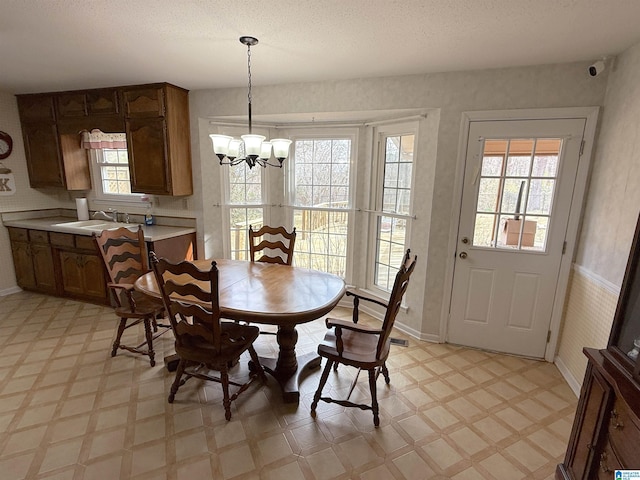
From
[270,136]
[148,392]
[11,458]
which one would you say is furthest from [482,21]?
[11,458]

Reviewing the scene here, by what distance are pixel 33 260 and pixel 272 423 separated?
12.1 ft

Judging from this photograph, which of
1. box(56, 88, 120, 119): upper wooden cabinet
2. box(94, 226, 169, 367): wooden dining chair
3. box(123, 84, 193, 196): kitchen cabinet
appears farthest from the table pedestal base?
box(56, 88, 120, 119): upper wooden cabinet

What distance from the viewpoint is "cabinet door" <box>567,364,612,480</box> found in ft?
4.28

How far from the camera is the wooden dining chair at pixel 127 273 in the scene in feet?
8.09

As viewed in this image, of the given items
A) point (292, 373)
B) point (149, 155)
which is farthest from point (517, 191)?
point (149, 155)

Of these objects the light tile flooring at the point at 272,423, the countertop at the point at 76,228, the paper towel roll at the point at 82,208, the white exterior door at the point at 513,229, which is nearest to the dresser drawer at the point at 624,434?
the light tile flooring at the point at 272,423

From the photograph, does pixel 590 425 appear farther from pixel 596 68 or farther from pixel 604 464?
pixel 596 68

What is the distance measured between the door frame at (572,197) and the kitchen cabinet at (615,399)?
1352mm

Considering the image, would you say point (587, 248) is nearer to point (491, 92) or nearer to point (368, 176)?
point (491, 92)

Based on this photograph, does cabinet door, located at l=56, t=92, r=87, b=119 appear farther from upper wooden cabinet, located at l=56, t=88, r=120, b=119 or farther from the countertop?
the countertop

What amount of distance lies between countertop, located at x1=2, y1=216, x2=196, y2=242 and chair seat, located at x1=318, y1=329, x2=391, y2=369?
2.15 m

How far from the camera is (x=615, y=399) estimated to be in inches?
49.3

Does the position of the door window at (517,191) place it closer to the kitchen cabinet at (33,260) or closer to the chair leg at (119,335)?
the chair leg at (119,335)

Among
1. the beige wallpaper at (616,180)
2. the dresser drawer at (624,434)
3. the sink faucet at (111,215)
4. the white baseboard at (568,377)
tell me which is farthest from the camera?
the sink faucet at (111,215)
